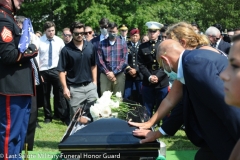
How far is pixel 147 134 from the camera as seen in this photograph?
351cm

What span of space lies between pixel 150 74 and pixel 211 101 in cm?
485

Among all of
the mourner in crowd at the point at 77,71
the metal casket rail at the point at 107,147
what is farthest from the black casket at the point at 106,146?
the mourner in crowd at the point at 77,71

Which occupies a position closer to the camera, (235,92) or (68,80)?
(235,92)

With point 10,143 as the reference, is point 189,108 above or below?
above

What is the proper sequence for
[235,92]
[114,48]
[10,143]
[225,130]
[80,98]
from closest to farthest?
[235,92] < [225,130] < [10,143] < [80,98] < [114,48]

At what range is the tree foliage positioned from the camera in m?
23.0

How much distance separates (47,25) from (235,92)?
7317 mm

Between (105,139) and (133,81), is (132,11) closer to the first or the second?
(133,81)

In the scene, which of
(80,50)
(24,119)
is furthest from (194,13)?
(24,119)

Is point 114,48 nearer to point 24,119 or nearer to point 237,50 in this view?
point 24,119

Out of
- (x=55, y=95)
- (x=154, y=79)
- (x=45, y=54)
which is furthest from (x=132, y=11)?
(x=154, y=79)

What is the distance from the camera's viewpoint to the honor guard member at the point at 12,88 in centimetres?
414

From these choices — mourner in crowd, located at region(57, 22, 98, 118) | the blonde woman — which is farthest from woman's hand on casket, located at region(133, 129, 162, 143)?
mourner in crowd, located at region(57, 22, 98, 118)

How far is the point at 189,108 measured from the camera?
313cm
